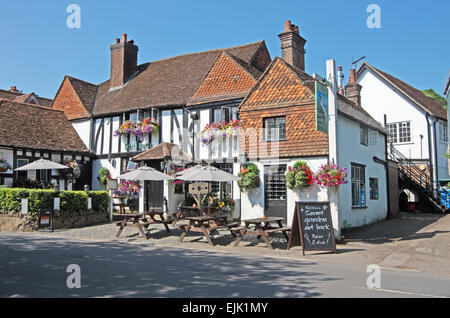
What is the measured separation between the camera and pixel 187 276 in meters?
7.33

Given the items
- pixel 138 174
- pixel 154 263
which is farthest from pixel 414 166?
pixel 154 263

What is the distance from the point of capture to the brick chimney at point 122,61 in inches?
986

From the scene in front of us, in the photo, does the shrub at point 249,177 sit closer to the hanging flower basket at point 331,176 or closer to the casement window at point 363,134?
the hanging flower basket at point 331,176

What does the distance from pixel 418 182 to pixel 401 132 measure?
4.25 metres

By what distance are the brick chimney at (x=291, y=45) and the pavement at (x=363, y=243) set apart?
7.91 meters

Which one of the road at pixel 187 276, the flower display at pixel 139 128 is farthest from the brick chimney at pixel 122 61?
the road at pixel 187 276

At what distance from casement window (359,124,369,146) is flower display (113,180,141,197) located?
1064 cm

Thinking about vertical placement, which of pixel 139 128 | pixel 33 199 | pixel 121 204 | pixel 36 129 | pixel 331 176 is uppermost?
pixel 36 129

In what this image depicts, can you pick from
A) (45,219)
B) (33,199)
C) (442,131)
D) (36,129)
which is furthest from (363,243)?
(36,129)

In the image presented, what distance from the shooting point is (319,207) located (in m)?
11.4

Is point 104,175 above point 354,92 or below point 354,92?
below

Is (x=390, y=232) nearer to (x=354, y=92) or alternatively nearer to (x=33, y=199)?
(x=354, y=92)
